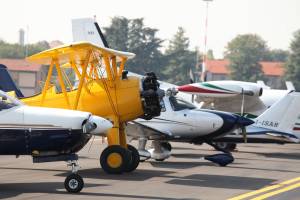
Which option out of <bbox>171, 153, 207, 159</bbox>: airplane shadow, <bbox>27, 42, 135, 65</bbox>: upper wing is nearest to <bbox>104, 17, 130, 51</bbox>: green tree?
<bbox>171, 153, 207, 159</bbox>: airplane shadow

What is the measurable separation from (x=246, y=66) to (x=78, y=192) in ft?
452

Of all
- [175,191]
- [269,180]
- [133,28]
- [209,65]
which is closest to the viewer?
[175,191]

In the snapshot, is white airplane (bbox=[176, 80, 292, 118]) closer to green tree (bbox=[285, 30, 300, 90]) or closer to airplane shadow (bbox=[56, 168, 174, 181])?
airplane shadow (bbox=[56, 168, 174, 181])

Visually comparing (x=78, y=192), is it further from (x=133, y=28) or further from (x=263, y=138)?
(x=133, y=28)

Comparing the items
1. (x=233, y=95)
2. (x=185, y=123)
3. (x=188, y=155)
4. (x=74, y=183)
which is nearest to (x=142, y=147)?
(x=185, y=123)

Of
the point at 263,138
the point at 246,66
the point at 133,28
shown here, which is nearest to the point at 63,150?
the point at 263,138

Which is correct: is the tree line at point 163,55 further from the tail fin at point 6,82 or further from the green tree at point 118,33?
the tail fin at point 6,82

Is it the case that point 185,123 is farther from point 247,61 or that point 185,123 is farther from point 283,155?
point 247,61

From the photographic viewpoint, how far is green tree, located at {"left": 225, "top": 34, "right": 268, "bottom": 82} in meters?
145

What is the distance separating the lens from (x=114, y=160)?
17328mm

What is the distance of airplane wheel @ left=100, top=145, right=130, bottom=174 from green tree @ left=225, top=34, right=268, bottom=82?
124015 millimetres

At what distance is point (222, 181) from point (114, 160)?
2.56 metres

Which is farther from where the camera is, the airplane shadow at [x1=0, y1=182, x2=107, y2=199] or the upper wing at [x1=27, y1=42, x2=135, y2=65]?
the upper wing at [x1=27, y1=42, x2=135, y2=65]

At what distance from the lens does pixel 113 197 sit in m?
13.3
